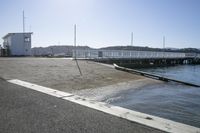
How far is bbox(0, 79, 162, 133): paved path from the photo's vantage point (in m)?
4.34

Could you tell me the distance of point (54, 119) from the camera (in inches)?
192

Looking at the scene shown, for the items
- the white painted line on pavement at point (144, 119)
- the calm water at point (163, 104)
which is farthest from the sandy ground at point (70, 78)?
the white painted line on pavement at point (144, 119)

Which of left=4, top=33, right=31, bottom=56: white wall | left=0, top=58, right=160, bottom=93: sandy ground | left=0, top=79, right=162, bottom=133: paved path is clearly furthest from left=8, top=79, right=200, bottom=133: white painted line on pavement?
left=4, top=33, right=31, bottom=56: white wall

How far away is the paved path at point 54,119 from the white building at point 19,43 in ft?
117

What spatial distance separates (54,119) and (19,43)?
38.2 metres

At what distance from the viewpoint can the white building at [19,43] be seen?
3984 centimetres

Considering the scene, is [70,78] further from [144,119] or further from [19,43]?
[19,43]

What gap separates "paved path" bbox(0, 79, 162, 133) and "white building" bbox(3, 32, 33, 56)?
35.7 m

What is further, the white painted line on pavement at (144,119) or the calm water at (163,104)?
the calm water at (163,104)

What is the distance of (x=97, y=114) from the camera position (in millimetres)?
5375

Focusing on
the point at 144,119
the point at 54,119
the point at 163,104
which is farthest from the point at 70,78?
the point at 144,119

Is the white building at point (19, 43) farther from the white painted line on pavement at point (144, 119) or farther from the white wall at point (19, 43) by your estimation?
the white painted line on pavement at point (144, 119)

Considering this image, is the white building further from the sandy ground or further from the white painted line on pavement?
the white painted line on pavement

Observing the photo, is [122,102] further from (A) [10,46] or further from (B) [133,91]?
(A) [10,46]
